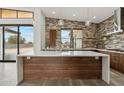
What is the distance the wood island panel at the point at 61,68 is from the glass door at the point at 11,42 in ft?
16.9

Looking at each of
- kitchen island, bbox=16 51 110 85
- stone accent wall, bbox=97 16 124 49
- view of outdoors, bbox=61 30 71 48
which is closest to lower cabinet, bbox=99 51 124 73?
stone accent wall, bbox=97 16 124 49

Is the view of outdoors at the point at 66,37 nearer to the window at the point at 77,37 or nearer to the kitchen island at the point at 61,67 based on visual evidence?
the window at the point at 77,37

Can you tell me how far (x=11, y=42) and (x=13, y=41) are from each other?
135 millimetres

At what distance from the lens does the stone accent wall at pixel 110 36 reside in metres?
7.86

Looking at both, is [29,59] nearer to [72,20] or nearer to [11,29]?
[11,29]

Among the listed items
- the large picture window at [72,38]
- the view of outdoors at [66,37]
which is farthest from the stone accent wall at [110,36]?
the view of outdoors at [66,37]

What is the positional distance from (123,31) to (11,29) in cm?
652

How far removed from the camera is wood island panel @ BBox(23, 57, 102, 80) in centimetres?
564

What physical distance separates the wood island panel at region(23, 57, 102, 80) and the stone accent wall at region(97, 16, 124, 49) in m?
2.56

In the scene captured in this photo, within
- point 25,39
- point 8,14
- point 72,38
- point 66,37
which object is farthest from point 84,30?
point 8,14

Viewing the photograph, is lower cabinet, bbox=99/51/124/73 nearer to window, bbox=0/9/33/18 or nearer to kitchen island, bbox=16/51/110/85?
kitchen island, bbox=16/51/110/85

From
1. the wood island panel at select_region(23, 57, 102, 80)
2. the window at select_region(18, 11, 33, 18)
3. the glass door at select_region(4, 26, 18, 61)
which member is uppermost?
the window at select_region(18, 11, 33, 18)

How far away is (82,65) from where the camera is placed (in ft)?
18.8

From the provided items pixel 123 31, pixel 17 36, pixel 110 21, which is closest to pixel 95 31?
pixel 110 21
